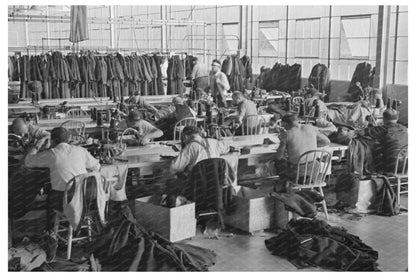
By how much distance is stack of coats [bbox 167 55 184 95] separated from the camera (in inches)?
583

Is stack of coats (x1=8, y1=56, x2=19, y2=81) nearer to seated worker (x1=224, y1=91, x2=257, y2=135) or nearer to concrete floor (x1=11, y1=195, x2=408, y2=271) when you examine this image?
seated worker (x1=224, y1=91, x2=257, y2=135)

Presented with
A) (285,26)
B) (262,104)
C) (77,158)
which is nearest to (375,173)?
(77,158)

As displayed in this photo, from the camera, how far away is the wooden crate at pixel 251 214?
572cm

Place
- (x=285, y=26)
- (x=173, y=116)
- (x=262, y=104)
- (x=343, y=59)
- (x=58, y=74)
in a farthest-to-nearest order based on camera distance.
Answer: (x=285, y=26) < (x=343, y=59) < (x=58, y=74) < (x=262, y=104) < (x=173, y=116)

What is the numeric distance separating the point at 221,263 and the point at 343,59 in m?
11.0

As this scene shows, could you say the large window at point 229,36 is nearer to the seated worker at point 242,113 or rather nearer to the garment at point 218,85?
the garment at point 218,85

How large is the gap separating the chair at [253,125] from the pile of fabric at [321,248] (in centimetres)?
328

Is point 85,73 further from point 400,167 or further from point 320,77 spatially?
point 400,167

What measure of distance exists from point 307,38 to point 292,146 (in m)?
10.6

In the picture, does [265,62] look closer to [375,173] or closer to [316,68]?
[316,68]

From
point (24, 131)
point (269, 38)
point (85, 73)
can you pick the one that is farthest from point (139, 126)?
point (269, 38)

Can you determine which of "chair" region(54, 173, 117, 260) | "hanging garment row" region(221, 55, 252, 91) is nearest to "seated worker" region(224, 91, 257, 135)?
"chair" region(54, 173, 117, 260)

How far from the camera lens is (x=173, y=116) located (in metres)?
8.32

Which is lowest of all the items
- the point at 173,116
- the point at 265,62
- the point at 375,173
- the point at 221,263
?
the point at 221,263
